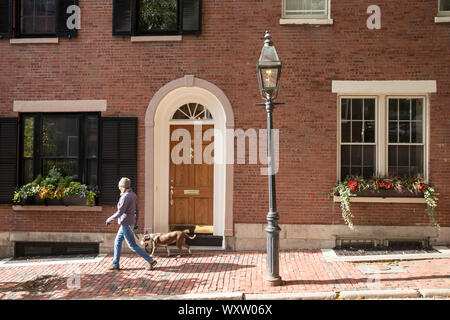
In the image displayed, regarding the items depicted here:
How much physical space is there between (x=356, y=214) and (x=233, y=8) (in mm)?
5499

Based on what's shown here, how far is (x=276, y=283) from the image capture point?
22.0 ft

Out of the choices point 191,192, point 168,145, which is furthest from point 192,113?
point 191,192

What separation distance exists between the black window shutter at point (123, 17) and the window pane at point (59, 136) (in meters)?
2.38

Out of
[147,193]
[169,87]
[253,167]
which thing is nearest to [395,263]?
[253,167]

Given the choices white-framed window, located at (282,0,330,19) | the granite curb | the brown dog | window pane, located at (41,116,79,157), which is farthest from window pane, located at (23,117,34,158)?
white-framed window, located at (282,0,330,19)

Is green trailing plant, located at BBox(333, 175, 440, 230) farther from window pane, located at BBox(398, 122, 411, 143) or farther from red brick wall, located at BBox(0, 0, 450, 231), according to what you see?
window pane, located at BBox(398, 122, 411, 143)

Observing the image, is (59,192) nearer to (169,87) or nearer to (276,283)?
(169,87)

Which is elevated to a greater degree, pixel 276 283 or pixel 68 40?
pixel 68 40

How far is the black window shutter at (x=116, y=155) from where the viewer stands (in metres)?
9.23

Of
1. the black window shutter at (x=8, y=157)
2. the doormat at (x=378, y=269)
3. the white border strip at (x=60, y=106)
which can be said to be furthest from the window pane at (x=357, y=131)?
the black window shutter at (x=8, y=157)

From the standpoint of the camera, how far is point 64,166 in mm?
9516

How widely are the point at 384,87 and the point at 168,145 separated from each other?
17.0 ft

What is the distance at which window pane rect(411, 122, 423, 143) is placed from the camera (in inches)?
357

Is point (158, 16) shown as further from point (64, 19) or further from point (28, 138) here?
point (28, 138)
